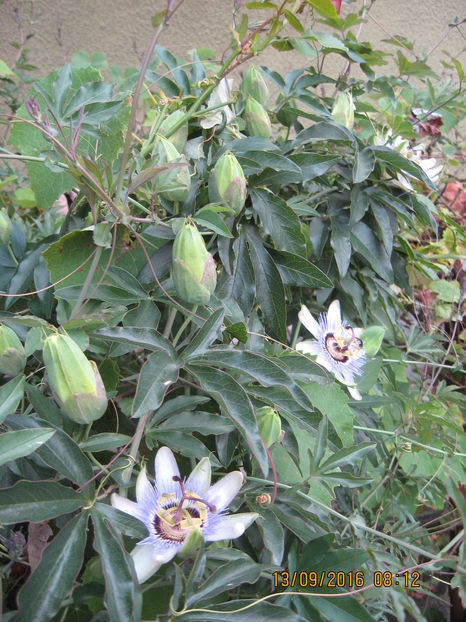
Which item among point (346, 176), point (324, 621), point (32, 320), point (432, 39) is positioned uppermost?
point (432, 39)

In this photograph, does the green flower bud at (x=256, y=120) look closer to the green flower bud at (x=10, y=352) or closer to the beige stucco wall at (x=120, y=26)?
the green flower bud at (x=10, y=352)

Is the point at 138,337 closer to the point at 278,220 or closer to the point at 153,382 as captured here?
the point at 153,382

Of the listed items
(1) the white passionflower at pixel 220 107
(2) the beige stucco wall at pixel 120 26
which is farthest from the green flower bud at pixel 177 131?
(2) the beige stucco wall at pixel 120 26

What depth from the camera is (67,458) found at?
0.37m

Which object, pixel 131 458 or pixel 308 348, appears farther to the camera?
pixel 308 348

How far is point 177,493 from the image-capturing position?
0.41 metres

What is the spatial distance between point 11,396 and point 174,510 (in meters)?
0.14

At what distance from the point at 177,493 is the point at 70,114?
41 cm

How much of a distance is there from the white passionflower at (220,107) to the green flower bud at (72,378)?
26 cm

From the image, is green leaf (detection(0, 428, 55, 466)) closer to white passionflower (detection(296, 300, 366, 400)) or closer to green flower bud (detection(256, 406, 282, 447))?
green flower bud (detection(256, 406, 282, 447))

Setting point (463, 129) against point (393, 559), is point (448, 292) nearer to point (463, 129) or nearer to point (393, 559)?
point (393, 559)

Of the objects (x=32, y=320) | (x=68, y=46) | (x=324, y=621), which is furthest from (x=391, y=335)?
(x=68, y=46)

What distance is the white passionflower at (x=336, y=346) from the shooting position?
0.55m

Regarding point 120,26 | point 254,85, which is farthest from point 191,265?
point 120,26
